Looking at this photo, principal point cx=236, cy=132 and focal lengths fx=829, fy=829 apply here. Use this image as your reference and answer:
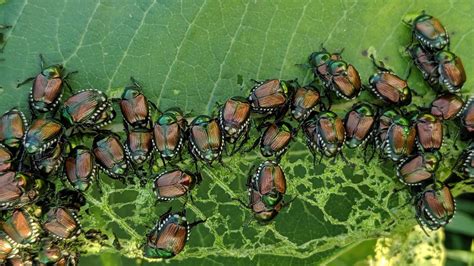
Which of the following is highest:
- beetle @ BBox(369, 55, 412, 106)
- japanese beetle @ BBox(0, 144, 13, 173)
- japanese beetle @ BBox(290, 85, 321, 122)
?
beetle @ BBox(369, 55, 412, 106)

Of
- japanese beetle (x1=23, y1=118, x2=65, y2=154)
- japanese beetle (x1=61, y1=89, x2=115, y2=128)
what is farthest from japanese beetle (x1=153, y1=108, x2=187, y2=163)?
japanese beetle (x1=23, y1=118, x2=65, y2=154)

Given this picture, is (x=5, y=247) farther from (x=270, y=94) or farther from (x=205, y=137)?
(x=270, y=94)

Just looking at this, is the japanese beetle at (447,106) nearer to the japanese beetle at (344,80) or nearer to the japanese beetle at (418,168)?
the japanese beetle at (418,168)

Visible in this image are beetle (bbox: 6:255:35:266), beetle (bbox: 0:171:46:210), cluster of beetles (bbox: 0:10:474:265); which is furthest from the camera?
beetle (bbox: 6:255:35:266)

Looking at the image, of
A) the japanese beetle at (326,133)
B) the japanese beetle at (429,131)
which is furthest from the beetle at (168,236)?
the japanese beetle at (429,131)

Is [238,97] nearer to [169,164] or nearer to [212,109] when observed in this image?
[212,109]

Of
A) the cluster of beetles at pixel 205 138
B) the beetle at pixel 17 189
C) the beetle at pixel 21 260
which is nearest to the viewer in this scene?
the beetle at pixel 17 189

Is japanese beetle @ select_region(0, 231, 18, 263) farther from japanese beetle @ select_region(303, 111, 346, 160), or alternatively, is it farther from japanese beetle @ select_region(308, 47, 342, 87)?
japanese beetle @ select_region(308, 47, 342, 87)

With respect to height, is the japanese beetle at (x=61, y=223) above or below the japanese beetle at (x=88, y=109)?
below
